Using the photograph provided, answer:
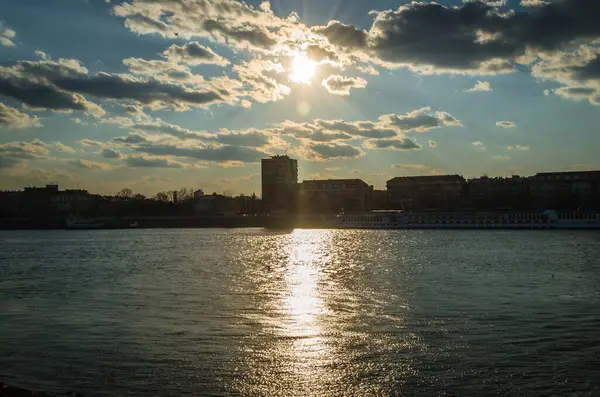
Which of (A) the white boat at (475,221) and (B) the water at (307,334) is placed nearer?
(B) the water at (307,334)

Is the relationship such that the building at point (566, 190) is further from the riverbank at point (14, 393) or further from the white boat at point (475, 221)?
the riverbank at point (14, 393)

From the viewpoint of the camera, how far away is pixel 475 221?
128 m

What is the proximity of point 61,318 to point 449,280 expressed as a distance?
848 inches

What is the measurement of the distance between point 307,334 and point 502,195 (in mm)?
162520

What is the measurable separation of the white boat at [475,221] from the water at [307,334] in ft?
285

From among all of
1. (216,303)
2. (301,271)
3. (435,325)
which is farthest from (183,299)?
(301,271)

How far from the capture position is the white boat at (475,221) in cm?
11881

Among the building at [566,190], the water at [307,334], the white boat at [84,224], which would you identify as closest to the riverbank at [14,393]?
the water at [307,334]

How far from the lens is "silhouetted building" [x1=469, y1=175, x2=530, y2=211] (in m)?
161

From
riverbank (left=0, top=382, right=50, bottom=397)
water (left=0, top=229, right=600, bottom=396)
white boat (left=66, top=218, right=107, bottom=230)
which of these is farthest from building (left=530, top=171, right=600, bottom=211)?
riverbank (left=0, top=382, right=50, bottom=397)

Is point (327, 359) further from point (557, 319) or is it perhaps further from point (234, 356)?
point (557, 319)

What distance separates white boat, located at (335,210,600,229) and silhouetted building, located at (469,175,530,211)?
29.9m

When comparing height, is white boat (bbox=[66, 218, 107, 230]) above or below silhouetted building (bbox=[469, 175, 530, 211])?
below

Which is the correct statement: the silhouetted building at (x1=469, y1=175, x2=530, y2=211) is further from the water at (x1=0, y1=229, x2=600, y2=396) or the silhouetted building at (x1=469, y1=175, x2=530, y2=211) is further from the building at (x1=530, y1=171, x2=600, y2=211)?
the water at (x1=0, y1=229, x2=600, y2=396)
